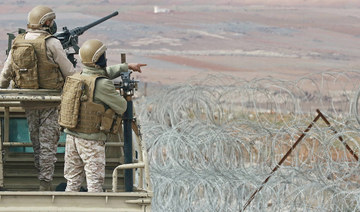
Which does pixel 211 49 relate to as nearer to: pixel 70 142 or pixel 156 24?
pixel 156 24

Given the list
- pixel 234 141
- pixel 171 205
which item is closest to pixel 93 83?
pixel 171 205

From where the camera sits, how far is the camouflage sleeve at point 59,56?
30.8 ft

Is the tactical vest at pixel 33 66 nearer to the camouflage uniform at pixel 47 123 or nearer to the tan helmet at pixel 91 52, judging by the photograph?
the camouflage uniform at pixel 47 123

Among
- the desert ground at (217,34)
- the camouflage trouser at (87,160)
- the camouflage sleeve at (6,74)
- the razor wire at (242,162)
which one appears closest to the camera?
the camouflage trouser at (87,160)

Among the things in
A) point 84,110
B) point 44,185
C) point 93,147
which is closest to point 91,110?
point 84,110

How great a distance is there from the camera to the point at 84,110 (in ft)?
27.7

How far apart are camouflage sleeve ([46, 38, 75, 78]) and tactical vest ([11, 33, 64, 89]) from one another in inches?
1.7

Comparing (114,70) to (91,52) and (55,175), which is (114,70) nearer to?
(91,52)

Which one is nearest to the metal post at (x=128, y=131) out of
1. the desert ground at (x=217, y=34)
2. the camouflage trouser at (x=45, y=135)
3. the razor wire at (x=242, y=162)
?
the camouflage trouser at (x=45, y=135)

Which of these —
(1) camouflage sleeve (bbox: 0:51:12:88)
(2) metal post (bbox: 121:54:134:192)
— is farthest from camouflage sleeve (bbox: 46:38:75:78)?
(2) metal post (bbox: 121:54:134:192)

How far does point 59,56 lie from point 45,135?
2.43 feet

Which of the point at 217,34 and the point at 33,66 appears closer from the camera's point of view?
the point at 33,66

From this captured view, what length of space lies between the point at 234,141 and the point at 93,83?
4.35m

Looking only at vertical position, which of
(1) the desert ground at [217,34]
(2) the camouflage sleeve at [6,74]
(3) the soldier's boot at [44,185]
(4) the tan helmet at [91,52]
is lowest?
(1) the desert ground at [217,34]
